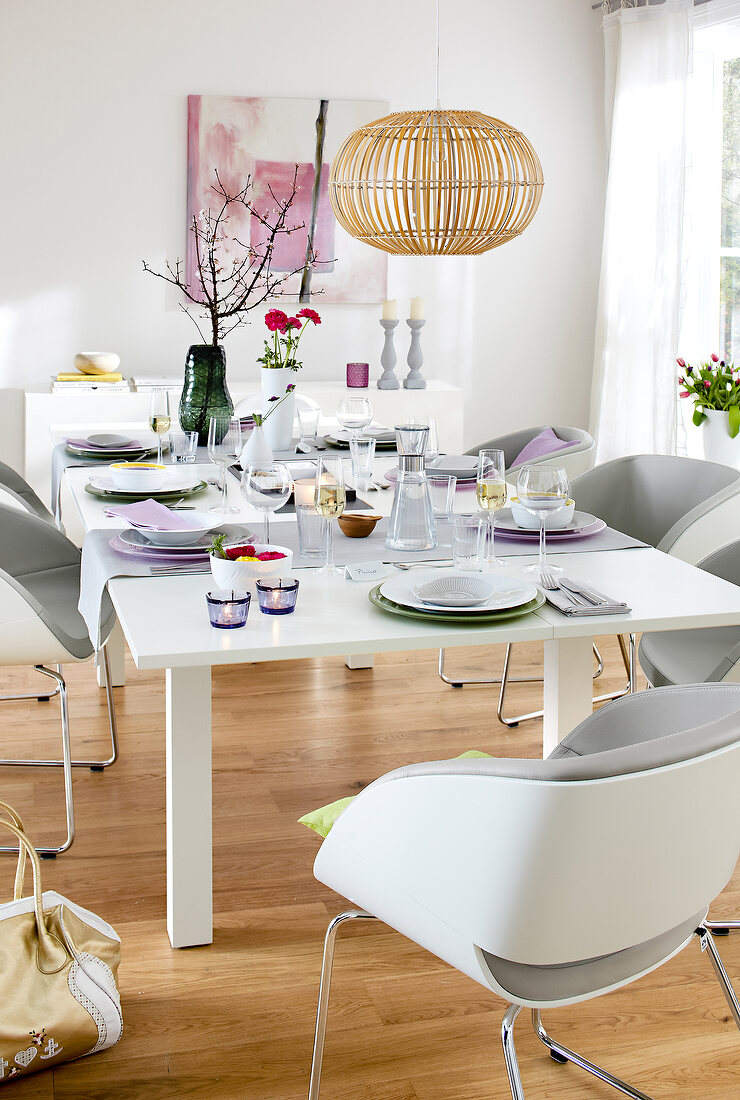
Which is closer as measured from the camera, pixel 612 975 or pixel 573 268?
pixel 612 975

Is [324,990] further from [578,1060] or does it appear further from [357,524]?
[357,524]

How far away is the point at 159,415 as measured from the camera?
315cm

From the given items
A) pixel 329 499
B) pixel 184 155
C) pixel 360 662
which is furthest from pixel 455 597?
pixel 184 155

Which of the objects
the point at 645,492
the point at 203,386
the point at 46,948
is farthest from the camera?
the point at 203,386

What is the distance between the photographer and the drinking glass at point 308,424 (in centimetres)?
351

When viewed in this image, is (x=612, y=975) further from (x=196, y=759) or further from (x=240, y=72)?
(x=240, y=72)

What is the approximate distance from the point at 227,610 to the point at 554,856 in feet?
2.54

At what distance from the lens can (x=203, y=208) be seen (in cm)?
512

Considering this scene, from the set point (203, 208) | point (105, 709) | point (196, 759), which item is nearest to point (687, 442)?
point (203, 208)

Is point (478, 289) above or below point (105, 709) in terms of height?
above

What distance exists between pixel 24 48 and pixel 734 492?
144 inches

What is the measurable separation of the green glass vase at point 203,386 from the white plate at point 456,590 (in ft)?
4.92


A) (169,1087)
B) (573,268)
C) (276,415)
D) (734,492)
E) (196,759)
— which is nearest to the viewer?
(169,1087)

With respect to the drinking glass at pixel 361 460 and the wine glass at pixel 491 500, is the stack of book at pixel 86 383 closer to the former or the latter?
the drinking glass at pixel 361 460
